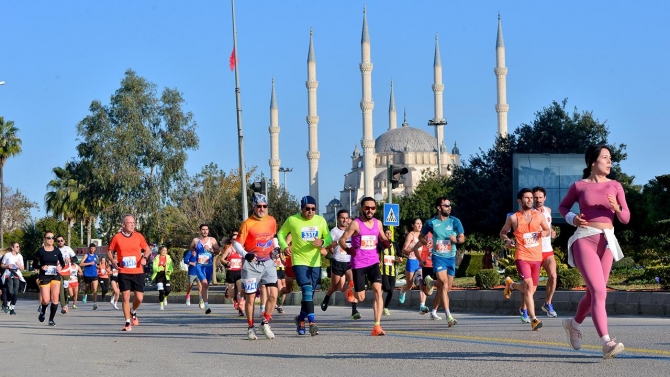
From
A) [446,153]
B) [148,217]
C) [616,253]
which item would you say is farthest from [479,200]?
[446,153]

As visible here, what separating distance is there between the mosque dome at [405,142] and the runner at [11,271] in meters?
143

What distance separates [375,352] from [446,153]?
163 m

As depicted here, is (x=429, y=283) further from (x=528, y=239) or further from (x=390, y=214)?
(x=390, y=214)

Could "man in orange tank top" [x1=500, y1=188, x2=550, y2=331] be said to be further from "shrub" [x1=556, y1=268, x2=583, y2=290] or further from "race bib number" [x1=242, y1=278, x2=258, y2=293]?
"shrub" [x1=556, y1=268, x2=583, y2=290]

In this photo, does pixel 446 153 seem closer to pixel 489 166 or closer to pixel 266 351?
pixel 489 166

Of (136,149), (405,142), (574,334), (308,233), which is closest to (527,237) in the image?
(308,233)

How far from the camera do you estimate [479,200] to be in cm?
6172

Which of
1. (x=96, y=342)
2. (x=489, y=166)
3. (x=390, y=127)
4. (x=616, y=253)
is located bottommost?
(x=96, y=342)

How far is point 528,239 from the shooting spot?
13680mm

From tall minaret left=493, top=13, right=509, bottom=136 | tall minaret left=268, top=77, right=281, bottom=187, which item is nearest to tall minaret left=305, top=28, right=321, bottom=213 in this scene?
tall minaret left=268, top=77, right=281, bottom=187

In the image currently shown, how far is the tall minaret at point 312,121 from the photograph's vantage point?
116 meters

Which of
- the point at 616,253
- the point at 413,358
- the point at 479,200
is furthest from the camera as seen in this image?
the point at 479,200

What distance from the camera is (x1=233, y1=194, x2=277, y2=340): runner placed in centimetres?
1302

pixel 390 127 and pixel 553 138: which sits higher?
pixel 390 127
